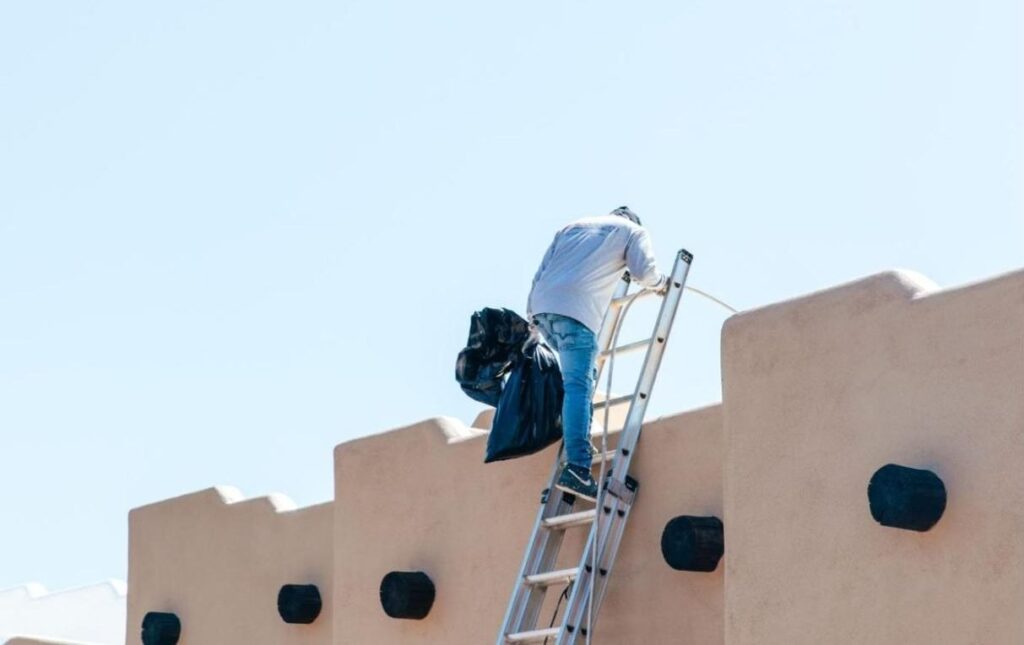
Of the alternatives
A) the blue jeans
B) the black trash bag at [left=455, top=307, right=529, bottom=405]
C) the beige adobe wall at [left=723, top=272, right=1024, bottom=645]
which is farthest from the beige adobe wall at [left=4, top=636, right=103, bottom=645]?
the beige adobe wall at [left=723, top=272, right=1024, bottom=645]

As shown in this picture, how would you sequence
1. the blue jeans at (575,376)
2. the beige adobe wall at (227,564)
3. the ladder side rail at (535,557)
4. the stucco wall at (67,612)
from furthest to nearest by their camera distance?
the stucco wall at (67,612), the beige adobe wall at (227,564), the ladder side rail at (535,557), the blue jeans at (575,376)

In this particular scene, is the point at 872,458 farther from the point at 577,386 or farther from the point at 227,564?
the point at 227,564

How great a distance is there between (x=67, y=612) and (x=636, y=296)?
1096cm

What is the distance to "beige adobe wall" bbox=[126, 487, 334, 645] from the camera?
38.6 feet

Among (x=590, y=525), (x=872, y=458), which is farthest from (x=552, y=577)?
(x=872, y=458)

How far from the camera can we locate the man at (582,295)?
8.78 m

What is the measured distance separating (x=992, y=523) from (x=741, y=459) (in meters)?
1.26

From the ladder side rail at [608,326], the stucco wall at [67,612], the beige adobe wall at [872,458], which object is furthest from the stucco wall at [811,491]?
the stucco wall at [67,612]

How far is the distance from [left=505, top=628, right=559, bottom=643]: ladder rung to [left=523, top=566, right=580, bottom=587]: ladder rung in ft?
0.78

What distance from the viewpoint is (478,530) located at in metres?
9.80

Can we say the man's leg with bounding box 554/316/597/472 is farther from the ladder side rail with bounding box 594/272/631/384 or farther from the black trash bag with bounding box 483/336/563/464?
the ladder side rail with bounding box 594/272/631/384

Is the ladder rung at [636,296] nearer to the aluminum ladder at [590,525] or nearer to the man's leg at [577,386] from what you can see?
the aluminum ladder at [590,525]

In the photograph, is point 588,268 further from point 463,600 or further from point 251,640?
point 251,640

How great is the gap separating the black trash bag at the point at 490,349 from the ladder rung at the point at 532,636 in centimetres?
117
